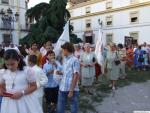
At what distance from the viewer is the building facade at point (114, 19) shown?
4088cm

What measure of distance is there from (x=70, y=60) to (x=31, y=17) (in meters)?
30.9

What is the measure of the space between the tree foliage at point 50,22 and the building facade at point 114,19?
7.38m

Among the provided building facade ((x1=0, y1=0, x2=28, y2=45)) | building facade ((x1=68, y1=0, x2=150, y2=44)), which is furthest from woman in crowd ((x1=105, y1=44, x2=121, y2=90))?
building facade ((x1=0, y1=0, x2=28, y2=45))

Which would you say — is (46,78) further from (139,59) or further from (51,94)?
(139,59)

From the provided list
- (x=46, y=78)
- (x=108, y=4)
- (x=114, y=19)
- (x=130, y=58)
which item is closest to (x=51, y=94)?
(x=46, y=78)

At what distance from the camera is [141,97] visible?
10227 millimetres

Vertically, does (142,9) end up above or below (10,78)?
above

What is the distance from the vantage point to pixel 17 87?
4.21 metres

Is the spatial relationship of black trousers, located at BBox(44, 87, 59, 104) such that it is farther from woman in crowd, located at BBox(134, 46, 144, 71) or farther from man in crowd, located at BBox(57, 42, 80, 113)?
woman in crowd, located at BBox(134, 46, 144, 71)

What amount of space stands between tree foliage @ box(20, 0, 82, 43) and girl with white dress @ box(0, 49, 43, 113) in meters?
26.7

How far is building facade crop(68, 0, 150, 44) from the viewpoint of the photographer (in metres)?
40.9

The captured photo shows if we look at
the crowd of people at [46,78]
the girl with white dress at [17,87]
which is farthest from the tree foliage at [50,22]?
the girl with white dress at [17,87]

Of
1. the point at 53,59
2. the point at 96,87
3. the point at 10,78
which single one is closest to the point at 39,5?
the point at 96,87

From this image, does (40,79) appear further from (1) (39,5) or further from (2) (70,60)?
(1) (39,5)
